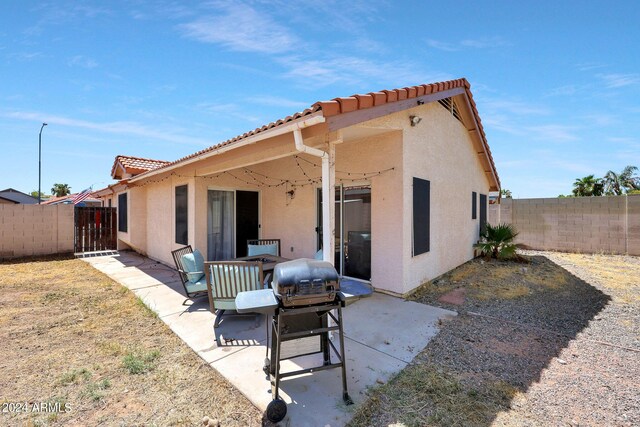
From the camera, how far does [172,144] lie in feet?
55.1

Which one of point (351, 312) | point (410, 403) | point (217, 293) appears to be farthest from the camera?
point (351, 312)

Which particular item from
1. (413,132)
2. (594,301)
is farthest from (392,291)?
(594,301)

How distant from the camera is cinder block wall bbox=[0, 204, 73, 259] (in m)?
10.9

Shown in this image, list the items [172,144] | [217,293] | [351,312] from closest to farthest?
[217,293] → [351,312] → [172,144]

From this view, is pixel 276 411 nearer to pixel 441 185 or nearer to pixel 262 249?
pixel 262 249

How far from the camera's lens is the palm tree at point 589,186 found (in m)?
26.1

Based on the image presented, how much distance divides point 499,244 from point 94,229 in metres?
18.0

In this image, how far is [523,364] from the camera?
3.49 metres

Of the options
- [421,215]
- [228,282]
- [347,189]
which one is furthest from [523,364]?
[347,189]

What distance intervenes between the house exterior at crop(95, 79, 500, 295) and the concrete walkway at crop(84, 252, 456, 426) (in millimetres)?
1213

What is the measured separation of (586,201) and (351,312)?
13.4 meters

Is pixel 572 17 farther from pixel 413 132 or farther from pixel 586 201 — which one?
pixel 586 201

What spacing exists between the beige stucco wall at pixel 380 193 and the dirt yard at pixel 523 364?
1.37 meters

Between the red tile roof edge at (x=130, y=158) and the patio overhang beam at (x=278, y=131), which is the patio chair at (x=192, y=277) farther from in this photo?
the red tile roof edge at (x=130, y=158)
